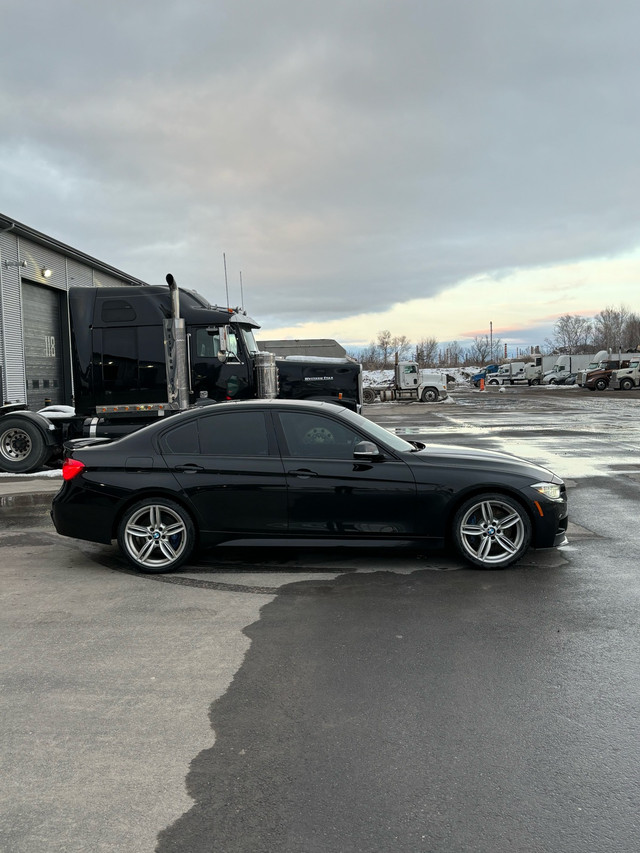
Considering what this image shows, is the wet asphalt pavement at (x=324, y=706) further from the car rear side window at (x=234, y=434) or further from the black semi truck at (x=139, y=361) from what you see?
the black semi truck at (x=139, y=361)

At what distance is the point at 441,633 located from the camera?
4480 mm

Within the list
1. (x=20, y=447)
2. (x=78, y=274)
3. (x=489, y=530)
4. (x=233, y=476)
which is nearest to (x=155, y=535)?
(x=233, y=476)

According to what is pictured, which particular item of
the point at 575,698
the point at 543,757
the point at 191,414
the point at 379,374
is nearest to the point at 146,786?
the point at 543,757

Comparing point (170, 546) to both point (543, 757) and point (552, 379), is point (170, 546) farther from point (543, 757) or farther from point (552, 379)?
point (552, 379)

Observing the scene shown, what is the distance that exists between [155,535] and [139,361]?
612 cm

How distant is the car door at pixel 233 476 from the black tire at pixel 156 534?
0.54 ft

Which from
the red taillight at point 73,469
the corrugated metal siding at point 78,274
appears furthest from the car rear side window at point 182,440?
the corrugated metal siding at point 78,274

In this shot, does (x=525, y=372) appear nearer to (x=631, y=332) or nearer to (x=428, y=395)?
(x=428, y=395)

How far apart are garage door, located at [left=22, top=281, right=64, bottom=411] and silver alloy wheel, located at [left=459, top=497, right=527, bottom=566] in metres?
15.4

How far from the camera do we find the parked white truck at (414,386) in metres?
41.0

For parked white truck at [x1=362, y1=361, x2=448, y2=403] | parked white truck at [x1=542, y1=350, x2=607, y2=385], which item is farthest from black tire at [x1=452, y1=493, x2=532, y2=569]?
parked white truck at [x1=542, y1=350, x2=607, y2=385]

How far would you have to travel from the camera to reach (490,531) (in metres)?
5.98

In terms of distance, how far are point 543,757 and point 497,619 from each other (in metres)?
1.72

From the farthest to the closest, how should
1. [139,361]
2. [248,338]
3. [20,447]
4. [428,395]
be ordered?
[428,395]
[248,338]
[20,447]
[139,361]
